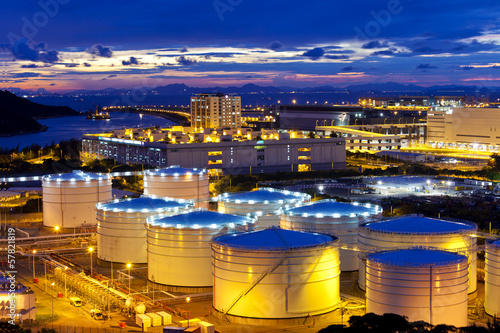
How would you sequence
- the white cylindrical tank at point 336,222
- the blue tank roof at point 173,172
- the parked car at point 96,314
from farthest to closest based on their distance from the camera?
the blue tank roof at point 173,172
the white cylindrical tank at point 336,222
the parked car at point 96,314

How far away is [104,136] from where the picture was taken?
66688mm

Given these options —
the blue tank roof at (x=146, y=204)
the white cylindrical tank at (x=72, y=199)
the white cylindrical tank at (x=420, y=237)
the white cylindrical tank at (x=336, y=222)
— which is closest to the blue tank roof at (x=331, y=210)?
the white cylindrical tank at (x=336, y=222)

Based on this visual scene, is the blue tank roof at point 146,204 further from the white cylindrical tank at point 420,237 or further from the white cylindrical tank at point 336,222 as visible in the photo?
the white cylindrical tank at point 420,237

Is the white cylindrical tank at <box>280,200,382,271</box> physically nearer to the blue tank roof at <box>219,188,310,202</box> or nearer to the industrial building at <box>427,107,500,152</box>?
the blue tank roof at <box>219,188,310,202</box>

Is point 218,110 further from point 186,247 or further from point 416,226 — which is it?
point 416,226

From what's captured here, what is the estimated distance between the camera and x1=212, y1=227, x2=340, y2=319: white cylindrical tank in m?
17.8

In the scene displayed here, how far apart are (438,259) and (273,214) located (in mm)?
8777

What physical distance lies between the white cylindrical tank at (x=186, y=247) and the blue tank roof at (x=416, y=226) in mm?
3965

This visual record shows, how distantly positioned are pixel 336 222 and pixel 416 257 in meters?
5.37

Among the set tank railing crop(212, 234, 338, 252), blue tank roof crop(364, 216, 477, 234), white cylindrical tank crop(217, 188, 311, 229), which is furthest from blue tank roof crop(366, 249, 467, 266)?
white cylindrical tank crop(217, 188, 311, 229)

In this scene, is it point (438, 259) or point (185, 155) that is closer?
point (438, 259)

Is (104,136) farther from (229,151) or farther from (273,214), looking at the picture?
(273,214)

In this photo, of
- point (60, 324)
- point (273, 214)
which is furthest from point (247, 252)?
point (273, 214)

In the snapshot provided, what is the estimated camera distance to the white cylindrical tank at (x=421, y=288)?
1659cm
